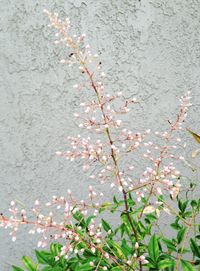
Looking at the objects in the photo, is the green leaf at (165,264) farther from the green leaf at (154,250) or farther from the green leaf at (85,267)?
the green leaf at (85,267)

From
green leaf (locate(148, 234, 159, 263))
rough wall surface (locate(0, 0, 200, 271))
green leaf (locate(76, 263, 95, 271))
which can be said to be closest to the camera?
green leaf (locate(76, 263, 95, 271))

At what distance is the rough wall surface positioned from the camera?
3074 millimetres

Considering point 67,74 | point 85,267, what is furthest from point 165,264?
point 67,74

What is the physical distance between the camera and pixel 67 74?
3.11 meters

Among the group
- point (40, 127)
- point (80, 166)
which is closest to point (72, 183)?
point (80, 166)

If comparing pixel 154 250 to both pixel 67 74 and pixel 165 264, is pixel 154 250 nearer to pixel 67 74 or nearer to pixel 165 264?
pixel 165 264

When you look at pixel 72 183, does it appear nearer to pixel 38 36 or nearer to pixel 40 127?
pixel 40 127

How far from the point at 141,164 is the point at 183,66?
79 centimetres

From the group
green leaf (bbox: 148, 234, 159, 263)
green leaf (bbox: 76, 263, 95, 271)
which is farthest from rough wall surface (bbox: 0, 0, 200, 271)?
green leaf (bbox: 76, 263, 95, 271)

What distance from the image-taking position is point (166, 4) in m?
3.15

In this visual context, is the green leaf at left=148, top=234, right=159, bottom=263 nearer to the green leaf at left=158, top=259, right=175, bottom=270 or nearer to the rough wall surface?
the green leaf at left=158, top=259, right=175, bottom=270

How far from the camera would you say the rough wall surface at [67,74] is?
121 inches

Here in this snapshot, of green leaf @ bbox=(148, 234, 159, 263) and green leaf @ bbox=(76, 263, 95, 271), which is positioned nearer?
green leaf @ bbox=(76, 263, 95, 271)

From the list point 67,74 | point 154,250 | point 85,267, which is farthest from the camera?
point 67,74
